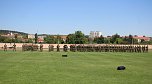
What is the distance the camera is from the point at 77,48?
59.8 metres

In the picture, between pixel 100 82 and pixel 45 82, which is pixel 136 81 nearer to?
pixel 100 82

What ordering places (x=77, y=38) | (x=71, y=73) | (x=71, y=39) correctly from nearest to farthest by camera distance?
(x=71, y=73) < (x=77, y=38) < (x=71, y=39)

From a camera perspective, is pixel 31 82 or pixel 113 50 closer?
pixel 31 82

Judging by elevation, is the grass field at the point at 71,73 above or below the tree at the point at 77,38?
below

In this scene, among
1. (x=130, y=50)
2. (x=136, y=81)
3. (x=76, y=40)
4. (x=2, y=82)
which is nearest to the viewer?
(x=2, y=82)

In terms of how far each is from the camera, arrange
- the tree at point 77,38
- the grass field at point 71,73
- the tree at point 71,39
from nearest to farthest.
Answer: the grass field at point 71,73
the tree at point 77,38
the tree at point 71,39

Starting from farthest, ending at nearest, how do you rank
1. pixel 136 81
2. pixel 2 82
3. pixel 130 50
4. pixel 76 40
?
pixel 76 40
pixel 130 50
pixel 136 81
pixel 2 82

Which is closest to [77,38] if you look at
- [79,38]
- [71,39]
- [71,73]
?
[79,38]

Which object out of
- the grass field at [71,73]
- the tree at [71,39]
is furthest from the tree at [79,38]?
the grass field at [71,73]

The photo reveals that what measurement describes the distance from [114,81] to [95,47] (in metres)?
46.2

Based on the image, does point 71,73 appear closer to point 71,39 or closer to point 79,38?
point 79,38

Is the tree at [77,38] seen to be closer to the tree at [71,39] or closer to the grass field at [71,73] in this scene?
the tree at [71,39]

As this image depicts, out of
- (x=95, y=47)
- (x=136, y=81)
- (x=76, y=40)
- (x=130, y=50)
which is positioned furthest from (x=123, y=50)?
(x=76, y=40)

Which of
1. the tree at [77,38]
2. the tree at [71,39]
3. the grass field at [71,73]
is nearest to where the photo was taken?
the grass field at [71,73]
